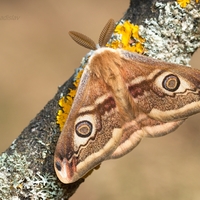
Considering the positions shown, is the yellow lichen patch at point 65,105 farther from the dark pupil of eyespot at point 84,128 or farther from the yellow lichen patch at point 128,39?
the yellow lichen patch at point 128,39

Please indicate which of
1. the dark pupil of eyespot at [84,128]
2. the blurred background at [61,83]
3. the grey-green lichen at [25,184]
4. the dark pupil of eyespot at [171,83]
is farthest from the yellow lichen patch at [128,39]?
the blurred background at [61,83]

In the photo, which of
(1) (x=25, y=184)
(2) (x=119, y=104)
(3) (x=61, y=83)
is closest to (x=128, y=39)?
(2) (x=119, y=104)

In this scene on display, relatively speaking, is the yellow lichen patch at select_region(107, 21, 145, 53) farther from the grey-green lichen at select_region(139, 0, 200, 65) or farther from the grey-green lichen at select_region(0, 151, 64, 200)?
the grey-green lichen at select_region(0, 151, 64, 200)

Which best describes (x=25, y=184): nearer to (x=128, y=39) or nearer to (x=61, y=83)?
(x=128, y=39)

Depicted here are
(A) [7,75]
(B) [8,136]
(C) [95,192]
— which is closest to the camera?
(C) [95,192]

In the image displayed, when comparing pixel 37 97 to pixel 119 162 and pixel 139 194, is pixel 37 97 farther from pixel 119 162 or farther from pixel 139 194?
pixel 139 194

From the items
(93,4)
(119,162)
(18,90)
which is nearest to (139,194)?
(119,162)

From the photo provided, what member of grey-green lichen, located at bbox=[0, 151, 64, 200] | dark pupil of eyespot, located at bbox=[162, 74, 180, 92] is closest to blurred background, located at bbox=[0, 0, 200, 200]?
grey-green lichen, located at bbox=[0, 151, 64, 200]
